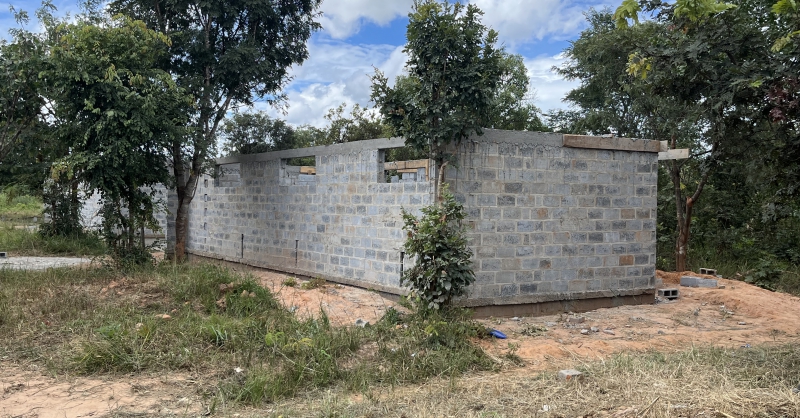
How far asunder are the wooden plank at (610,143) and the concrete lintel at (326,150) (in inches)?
102

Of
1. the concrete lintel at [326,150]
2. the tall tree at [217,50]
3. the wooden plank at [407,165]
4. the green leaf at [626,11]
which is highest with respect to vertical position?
the tall tree at [217,50]

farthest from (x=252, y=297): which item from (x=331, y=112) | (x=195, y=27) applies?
(x=331, y=112)

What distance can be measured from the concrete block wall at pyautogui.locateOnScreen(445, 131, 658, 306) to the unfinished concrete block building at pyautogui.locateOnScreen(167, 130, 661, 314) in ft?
0.05

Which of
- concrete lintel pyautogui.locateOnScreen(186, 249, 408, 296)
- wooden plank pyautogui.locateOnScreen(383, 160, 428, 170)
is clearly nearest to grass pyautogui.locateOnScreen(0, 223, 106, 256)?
concrete lintel pyautogui.locateOnScreen(186, 249, 408, 296)

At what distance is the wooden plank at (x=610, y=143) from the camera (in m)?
9.16

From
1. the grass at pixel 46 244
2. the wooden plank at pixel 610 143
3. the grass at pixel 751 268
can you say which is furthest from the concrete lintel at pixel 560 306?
the grass at pixel 46 244

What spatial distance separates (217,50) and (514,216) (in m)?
7.31

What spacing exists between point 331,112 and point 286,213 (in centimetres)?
1134

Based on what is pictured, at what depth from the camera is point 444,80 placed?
816 cm

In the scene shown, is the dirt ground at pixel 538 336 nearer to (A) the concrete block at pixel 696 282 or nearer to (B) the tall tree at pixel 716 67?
(A) the concrete block at pixel 696 282

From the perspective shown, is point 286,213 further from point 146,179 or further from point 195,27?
point 195,27

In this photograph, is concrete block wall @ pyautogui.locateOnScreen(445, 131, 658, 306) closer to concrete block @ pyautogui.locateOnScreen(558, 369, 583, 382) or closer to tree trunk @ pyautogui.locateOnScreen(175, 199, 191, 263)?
concrete block @ pyautogui.locateOnScreen(558, 369, 583, 382)

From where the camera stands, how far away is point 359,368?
580 cm

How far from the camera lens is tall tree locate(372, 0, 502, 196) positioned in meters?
7.97
